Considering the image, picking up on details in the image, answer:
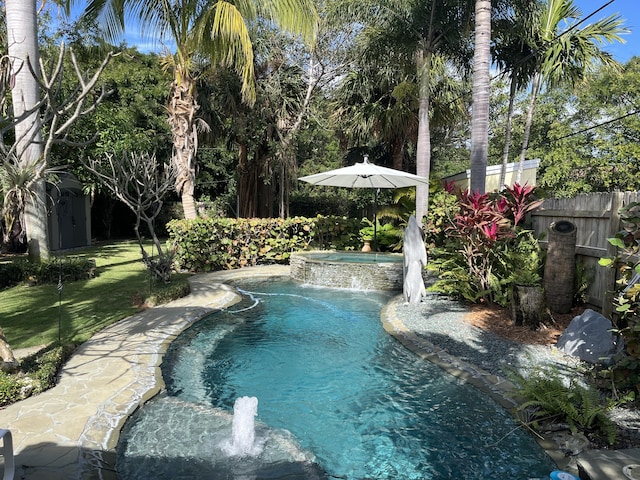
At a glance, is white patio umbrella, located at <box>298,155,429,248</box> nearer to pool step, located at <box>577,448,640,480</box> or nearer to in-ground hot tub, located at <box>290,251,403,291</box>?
in-ground hot tub, located at <box>290,251,403,291</box>

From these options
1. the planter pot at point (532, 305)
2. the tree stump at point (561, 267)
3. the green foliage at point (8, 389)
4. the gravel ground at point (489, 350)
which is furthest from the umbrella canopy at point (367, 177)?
the green foliage at point (8, 389)

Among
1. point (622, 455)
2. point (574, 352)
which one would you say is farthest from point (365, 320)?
point (622, 455)

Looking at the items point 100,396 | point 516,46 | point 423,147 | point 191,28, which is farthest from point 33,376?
point 516,46

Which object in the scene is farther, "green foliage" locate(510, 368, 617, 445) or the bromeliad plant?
the bromeliad plant

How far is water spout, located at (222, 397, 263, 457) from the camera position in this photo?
351 centimetres

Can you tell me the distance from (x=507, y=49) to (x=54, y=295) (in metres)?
13.3

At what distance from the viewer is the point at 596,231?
6.12m

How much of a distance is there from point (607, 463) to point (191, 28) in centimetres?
1211

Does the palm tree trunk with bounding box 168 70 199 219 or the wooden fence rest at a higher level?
the palm tree trunk with bounding box 168 70 199 219

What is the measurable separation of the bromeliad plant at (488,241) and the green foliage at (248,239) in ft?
21.3

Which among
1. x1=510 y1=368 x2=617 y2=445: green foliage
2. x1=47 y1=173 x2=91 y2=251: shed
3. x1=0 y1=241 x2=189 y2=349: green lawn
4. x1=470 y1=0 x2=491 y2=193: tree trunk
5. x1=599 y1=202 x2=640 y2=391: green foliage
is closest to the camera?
x1=510 y1=368 x2=617 y2=445: green foliage

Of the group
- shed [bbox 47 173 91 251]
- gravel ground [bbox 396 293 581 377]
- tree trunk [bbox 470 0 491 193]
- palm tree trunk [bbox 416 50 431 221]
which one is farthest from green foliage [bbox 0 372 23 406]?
shed [bbox 47 173 91 251]

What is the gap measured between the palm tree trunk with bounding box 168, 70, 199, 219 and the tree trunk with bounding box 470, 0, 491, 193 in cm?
730

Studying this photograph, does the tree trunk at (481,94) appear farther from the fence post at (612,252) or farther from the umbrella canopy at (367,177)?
the fence post at (612,252)
